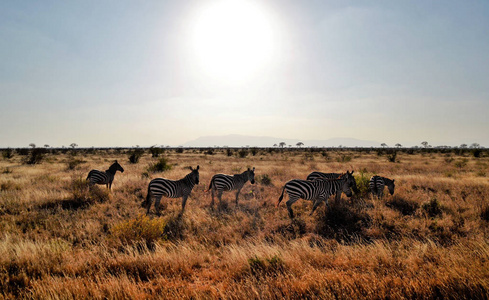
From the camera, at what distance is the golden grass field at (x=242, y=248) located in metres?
3.75

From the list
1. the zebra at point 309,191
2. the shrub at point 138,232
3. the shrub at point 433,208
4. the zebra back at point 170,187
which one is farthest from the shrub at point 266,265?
the shrub at point 433,208

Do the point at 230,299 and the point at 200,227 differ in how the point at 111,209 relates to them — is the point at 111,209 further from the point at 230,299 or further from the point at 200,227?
the point at 230,299

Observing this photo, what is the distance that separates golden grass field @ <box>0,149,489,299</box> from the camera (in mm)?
3752

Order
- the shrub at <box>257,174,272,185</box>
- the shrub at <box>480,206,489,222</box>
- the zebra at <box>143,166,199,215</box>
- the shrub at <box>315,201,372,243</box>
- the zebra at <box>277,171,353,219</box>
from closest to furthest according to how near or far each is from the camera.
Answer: the shrub at <box>315,201,372,243</box>
the shrub at <box>480,206,489,222</box>
the zebra at <box>277,171,353,219</box>
the zebra at <box>143,166,199,215</box>
the shrub at <box>257,174,272,185</box>

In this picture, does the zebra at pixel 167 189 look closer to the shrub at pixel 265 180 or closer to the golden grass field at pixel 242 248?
the golden grass field at pixel 242 248

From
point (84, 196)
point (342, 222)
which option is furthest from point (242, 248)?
point (84, 196)

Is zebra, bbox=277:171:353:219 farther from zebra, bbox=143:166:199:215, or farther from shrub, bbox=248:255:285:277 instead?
shrub, bbox=248:255:285:277

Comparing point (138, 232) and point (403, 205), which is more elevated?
point (138, 232)

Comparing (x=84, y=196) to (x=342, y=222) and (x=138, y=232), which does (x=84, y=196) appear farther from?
(x=342, y=222)

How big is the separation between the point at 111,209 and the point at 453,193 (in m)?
18.6

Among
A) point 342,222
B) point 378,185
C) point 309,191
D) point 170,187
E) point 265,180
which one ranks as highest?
point 170,187

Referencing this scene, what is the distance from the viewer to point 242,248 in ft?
18.8

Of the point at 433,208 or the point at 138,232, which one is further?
the point at 433,208

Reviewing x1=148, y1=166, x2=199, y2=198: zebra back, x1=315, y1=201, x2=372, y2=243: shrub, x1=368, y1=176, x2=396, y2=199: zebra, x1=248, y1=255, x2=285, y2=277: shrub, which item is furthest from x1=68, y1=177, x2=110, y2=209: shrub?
x1=368, y1=176, x2=396, y2=199: zebra
